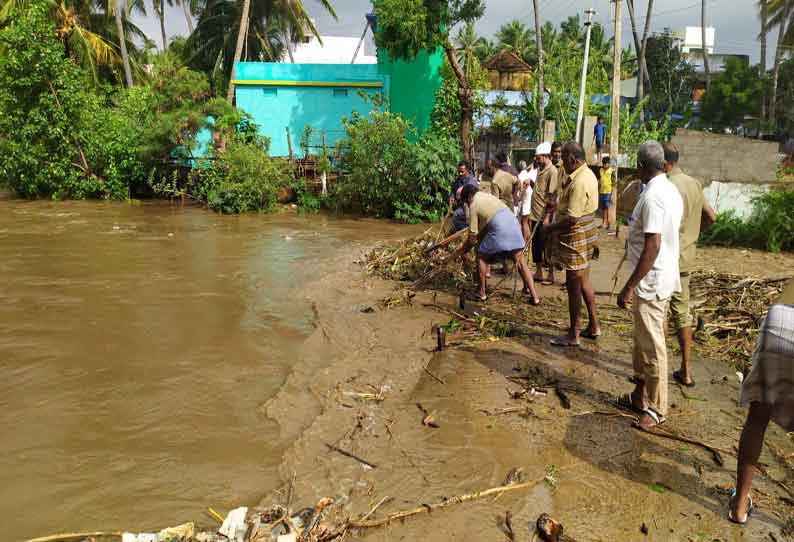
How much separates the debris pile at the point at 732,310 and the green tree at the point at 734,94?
1048 inches

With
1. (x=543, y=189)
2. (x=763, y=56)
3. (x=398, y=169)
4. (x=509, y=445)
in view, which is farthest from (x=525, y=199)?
(x=763, y=56)

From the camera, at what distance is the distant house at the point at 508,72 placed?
107ft

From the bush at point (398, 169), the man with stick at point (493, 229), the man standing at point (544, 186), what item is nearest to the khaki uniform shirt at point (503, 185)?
the man standing at point (544, 186)

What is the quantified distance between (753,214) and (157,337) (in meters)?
10.8

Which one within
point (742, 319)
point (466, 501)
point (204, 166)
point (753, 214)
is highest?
point (204, 166)

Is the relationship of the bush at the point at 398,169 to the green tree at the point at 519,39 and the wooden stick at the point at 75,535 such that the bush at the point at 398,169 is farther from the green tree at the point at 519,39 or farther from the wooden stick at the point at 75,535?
the green tree at the point at 519,39

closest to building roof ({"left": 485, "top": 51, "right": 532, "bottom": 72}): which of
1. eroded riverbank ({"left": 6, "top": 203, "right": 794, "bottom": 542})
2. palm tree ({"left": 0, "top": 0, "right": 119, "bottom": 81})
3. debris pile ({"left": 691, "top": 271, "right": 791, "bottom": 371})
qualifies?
palm tree ({"left": 0, "top": 0, "right": 119, "bottom": 81})

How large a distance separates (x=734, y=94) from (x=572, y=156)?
29220 mm

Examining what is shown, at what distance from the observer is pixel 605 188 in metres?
13.5

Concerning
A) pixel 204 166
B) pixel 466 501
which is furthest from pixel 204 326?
pixel 204 166

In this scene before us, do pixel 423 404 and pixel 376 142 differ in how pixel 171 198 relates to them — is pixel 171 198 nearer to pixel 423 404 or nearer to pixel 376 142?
pixel 376 142

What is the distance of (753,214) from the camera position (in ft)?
39.3

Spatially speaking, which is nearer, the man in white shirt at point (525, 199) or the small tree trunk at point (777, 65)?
the man in white shirt at point (525, 199)

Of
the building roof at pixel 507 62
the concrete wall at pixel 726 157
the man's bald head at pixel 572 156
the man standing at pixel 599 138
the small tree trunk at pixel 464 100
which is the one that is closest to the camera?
the man's bald head at pixel 572 156
